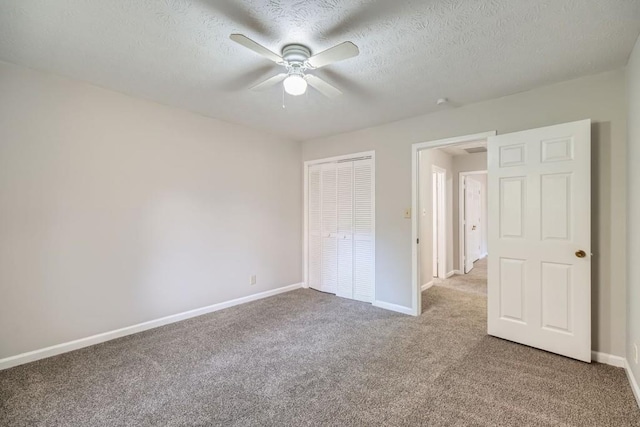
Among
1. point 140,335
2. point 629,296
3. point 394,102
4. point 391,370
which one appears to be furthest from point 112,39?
point 629,296

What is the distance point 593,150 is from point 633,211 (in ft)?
2.18

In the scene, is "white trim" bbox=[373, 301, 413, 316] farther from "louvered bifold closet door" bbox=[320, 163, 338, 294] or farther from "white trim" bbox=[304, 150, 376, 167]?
"white trim" bbox=[304, 150, 376, 167]

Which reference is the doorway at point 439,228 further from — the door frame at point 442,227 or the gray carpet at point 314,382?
the gray carpet at point 314,382

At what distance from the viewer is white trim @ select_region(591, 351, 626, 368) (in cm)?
238

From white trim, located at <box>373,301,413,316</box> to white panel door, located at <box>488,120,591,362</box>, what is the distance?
0.92m

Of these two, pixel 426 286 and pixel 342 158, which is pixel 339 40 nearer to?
pixel 342 158

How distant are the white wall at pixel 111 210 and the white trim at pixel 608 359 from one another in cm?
369

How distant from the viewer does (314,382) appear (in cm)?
218

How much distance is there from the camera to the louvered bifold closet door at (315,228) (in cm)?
474

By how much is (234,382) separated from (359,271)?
2.43m

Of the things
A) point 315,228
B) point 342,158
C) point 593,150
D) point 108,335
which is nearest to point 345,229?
point 315,228

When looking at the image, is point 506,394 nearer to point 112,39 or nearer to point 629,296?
point 629,296

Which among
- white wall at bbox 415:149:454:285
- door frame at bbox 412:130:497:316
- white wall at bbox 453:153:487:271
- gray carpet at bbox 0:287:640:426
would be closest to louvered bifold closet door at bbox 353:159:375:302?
door frame at bbox 412:130:497:316

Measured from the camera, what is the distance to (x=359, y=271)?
13.9ft
